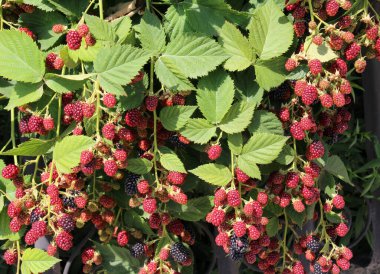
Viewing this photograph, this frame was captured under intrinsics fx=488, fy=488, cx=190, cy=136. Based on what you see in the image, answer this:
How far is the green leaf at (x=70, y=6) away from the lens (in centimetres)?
98

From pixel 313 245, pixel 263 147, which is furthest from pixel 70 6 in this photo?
pixel 313 245

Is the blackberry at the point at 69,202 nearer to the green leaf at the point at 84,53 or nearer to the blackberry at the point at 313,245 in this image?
the green leaf at the point at 84,53

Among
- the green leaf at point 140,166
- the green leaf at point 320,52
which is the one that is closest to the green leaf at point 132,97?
the green leaf at point 140,166

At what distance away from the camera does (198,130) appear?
959 mm

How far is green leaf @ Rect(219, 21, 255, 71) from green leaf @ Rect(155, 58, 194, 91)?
0.28 feet

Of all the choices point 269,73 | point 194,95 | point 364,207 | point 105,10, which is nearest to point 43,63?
point 105,10

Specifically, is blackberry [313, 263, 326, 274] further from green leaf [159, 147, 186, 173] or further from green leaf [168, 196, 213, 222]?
green leaf [159, 147, 186, 173]

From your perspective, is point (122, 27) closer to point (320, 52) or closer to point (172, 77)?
point (172, 77)

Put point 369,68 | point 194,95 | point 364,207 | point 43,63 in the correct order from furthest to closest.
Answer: point 364,207 → point 369,68 → point 194,95 → point 43,63

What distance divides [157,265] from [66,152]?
356 millimetres

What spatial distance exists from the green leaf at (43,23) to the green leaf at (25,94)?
0.13 meters

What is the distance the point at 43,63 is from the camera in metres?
0.91

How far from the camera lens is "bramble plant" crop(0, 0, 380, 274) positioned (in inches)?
35.7

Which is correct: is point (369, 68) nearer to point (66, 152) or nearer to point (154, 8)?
point (154, 8)
